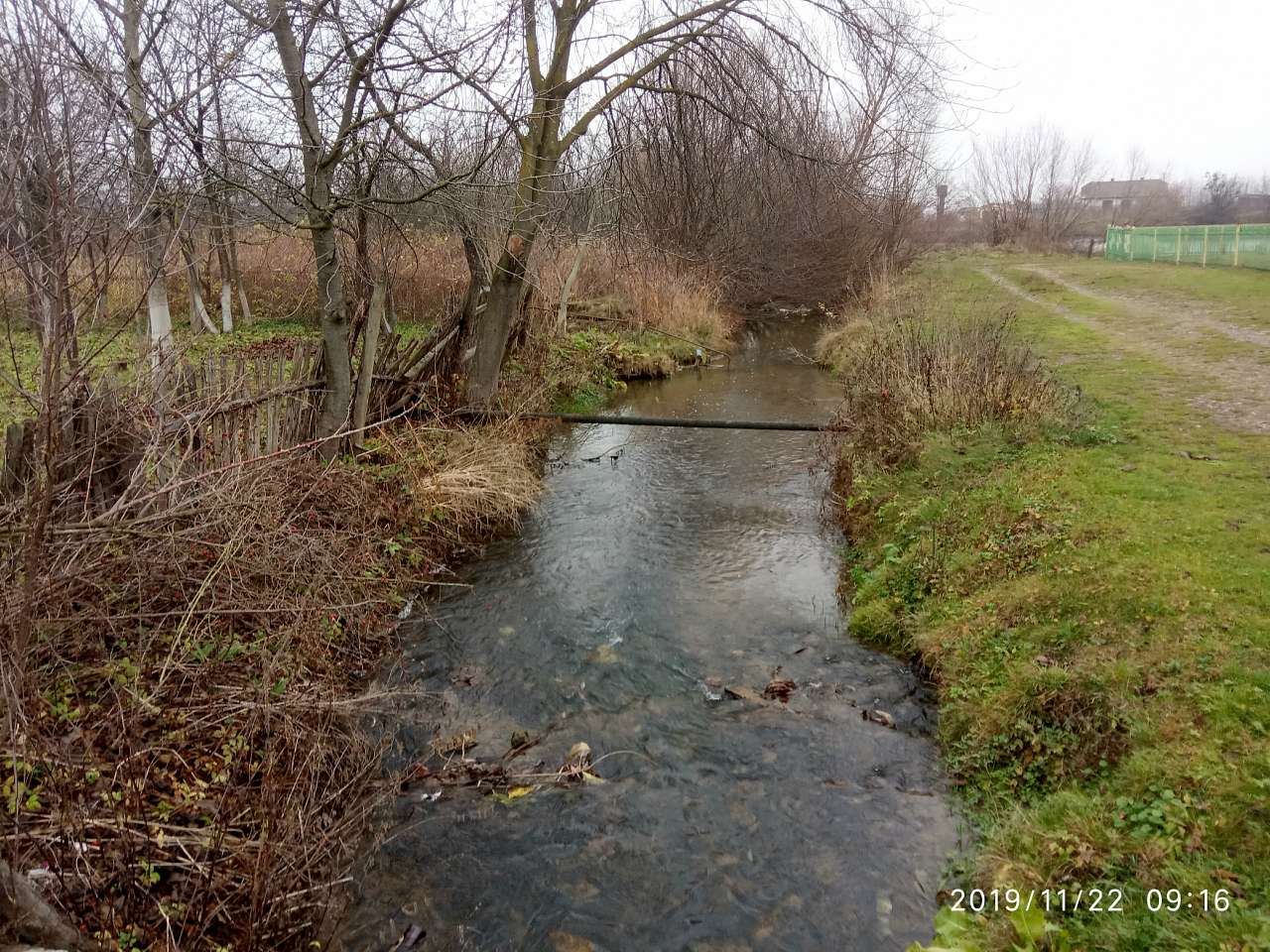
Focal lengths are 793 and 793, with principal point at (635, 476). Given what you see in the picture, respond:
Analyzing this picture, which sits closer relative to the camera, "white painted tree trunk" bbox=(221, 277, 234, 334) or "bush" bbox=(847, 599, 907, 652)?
"bush" bbox=(847, 599, 907, 652)

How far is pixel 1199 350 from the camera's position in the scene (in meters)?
11.9

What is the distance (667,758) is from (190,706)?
2605mm

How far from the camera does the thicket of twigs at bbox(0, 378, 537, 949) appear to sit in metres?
3.05

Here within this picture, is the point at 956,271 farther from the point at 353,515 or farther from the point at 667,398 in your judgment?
A: the point at 353,515

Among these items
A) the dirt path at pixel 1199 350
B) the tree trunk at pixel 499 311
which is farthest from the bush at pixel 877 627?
the tree trunk at pixel 499 311

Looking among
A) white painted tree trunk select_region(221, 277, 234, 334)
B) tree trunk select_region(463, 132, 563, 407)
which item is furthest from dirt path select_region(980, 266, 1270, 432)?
white painted tree trunk select_region(221, 277, 234, 334)

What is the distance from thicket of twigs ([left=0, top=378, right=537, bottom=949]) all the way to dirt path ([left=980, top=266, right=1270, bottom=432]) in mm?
8428

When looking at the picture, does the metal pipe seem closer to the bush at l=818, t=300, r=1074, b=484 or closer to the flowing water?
the bush at l=818, t=300, r=1074, b=484

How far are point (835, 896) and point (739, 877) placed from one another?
1.46 ft

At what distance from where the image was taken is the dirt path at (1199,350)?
8.39m

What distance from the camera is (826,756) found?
464 centimetres

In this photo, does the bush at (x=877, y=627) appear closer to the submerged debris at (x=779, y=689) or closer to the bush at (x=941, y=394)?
the submerged debris at (x=779, y=689)

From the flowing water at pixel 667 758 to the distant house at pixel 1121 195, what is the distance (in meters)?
61.4

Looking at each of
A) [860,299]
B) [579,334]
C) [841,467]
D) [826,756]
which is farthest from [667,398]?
[826,756]
